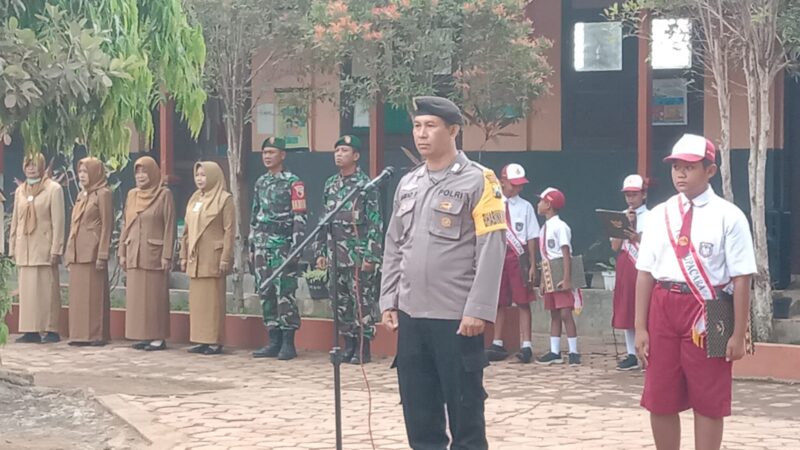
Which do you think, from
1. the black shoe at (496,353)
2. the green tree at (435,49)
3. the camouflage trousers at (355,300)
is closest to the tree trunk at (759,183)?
the black shoe at (496,353)

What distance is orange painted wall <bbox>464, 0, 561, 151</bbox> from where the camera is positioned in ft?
49.8

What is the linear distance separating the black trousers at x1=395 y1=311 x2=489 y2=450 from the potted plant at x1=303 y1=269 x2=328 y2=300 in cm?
690

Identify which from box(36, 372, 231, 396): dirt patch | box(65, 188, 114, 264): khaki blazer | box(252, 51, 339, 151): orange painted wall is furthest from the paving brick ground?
box(252, 51, 339, 151): orange painted wall

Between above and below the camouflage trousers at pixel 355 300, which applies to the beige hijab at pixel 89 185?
above

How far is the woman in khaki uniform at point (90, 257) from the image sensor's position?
12789mm

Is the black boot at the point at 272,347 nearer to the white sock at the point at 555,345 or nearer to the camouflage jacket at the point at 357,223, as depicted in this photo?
the camouflage jacket at the point at 357,223

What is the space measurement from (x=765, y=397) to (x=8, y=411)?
17.5 ft

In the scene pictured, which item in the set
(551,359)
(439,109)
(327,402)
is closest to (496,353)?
(551,359)

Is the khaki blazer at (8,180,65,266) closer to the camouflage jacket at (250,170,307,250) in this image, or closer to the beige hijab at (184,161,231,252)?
the beige hijab at (184,161,231,252)

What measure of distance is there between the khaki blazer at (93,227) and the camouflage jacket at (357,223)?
8.61 ft

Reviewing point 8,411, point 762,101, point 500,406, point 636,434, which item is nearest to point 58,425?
point 8,411

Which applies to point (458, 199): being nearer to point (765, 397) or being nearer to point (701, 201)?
point (701, 201)

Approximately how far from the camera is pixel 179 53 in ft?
29.9

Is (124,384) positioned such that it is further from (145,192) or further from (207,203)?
(145,192)
